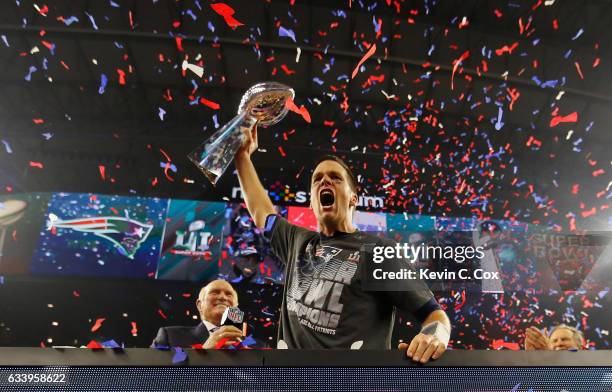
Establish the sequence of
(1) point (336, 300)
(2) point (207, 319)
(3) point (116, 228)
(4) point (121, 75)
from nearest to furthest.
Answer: (1) point (336, 300)
(2) point (207, 319)
(3) point (116, 228)
(4) point (121, 75)

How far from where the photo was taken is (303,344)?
1207 mm

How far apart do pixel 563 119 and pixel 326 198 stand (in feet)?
24.2

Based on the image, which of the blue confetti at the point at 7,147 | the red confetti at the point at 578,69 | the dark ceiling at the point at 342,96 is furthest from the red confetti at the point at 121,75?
the red confetti at the point at 578,69

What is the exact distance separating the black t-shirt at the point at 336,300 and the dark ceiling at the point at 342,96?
4998 mm

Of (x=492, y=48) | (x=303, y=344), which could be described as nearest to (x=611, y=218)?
(x=492, y=48)

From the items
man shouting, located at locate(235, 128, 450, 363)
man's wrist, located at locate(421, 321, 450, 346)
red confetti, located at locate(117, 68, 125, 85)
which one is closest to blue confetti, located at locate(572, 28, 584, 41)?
man shouting, located at locate(235, 128, 450, 363)

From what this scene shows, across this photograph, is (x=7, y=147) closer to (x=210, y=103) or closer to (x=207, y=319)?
(x=210, y=103)

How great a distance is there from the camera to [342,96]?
23.8ft

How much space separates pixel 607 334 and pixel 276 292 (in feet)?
18.8

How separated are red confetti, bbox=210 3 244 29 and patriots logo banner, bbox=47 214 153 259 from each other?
10.6 feet

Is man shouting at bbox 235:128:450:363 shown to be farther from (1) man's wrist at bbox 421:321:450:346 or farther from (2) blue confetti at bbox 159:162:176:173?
(2) blue confetti at bbox 159:162:176:173

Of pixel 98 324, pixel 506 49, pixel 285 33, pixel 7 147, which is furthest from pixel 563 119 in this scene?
pixel 7 147

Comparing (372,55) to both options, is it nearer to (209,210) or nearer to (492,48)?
(492,48)

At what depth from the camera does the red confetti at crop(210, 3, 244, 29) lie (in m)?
5.70
